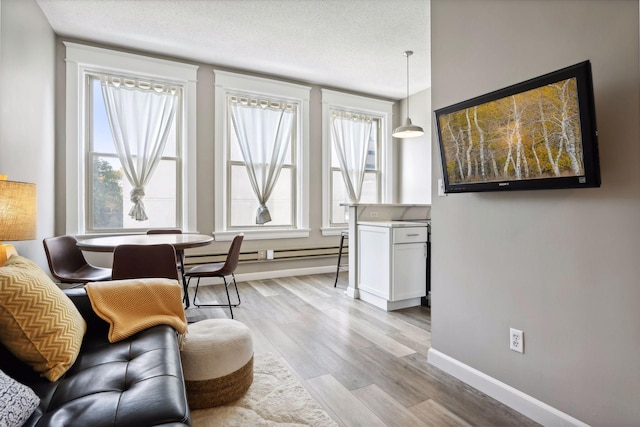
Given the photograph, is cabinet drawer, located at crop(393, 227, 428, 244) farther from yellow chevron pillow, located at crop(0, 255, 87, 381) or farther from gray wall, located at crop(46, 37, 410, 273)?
yellow chevron pillow, located at crop(0, 255, 87, 381)

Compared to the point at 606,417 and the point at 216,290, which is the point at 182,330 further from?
the point at 216,290

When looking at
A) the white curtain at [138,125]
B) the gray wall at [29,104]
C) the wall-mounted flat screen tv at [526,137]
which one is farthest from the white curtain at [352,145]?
the gray wall at [29,104]

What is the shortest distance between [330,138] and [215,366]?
4.15 metres

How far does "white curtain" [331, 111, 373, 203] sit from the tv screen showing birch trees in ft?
11.5

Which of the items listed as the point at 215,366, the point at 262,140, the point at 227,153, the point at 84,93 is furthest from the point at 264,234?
the point at 215,366

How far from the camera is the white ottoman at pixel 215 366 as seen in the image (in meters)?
1.69

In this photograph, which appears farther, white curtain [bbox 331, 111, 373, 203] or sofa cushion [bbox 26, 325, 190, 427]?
white curtain [bbox 331, 111, 373, 203]

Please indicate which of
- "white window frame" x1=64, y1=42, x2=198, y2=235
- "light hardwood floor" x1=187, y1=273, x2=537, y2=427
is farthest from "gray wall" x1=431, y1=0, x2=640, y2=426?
"white window frame" x1=64, y1=42, x2=198, y2=235

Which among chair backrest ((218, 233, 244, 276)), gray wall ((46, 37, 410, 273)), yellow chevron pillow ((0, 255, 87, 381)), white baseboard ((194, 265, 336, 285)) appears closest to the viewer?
yellow chevron pillow ((0, 255, 87, 381))

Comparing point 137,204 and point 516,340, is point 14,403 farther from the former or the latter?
point 137,204

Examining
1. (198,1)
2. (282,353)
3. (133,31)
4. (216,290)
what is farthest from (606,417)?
(133,31)

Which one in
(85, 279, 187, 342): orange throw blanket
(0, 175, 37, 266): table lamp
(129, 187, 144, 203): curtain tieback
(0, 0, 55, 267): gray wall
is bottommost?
(85, 279, 187, 342): orange throw blanket

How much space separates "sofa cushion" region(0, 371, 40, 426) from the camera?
0.87 meters

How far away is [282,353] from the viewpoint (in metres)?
2.39
